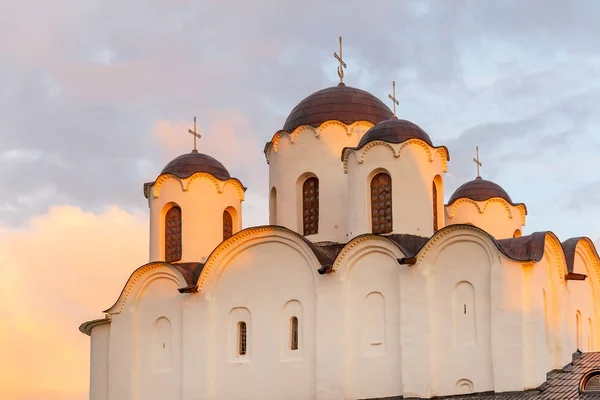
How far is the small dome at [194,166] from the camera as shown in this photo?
1037 inches

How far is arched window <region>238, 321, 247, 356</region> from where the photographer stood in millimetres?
23688

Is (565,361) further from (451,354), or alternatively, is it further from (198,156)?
(198,156)

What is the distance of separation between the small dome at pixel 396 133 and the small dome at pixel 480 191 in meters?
4.09

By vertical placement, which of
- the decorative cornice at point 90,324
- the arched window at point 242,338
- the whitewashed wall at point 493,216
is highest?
the whitewashed wall at point 493,216

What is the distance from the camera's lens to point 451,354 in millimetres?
21188

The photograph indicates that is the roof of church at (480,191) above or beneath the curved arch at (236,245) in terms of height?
above

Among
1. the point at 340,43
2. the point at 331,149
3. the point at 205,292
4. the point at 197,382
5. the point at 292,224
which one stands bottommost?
the point at 197,382

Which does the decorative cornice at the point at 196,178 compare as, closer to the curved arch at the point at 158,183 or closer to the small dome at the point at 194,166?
the curved arch at the point at 158,183

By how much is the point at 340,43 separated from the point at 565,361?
414 inches

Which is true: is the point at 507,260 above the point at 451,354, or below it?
above

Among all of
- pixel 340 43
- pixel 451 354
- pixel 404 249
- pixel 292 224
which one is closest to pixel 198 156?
pixel 292 224

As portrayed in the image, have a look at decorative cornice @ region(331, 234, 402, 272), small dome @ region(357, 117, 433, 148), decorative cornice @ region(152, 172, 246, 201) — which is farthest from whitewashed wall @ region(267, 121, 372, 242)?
decorative cornice @ region(331, 234, 402, 272)

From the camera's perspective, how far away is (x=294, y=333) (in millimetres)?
23188

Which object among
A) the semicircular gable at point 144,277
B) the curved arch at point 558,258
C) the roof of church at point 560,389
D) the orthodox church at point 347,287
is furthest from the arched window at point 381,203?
the semicircular gable at point 144,277
